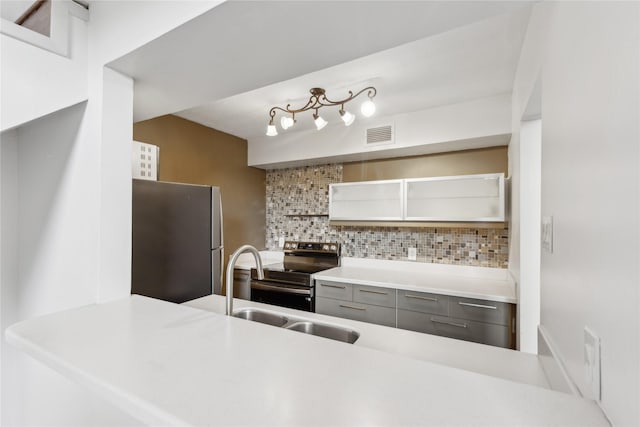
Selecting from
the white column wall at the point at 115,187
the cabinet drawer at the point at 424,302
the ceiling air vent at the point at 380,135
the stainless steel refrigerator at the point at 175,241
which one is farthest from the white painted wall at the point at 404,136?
the white column wall at the point at 115,187

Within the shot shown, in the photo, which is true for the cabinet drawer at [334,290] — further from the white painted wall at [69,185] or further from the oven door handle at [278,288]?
the white painted wall at [69,185]

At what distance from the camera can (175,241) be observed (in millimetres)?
1805

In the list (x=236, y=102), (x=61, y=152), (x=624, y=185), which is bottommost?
(x=624, y=185)

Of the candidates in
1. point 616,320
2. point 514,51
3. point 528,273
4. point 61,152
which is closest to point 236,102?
point 61,152

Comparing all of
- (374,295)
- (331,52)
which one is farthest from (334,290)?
(331,52)

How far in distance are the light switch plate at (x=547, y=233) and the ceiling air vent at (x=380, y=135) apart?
1.96 meters

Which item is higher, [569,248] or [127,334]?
[569,248]

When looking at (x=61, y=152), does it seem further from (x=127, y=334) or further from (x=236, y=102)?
(x=236, y=102)

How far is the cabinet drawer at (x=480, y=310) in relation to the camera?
2.07 m

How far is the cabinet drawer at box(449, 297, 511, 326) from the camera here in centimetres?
207

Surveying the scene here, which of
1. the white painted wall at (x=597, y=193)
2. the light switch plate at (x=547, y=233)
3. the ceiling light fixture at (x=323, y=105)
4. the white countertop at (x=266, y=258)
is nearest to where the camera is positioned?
the white painted wall at (x=597, y=193)

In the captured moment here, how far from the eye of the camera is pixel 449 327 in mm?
2254

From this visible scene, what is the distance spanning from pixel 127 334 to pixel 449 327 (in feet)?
7.03

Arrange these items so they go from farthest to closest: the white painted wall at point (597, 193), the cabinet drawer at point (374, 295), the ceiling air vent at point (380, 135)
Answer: the ceiling air vent at point (380, 135) → the cabinet drawer at point (374, 295) → the white painted wall at point (597, 193)
